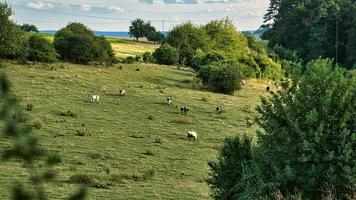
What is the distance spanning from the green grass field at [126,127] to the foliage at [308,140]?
7012mm

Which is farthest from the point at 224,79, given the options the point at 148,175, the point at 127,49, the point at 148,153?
the point at 127,49

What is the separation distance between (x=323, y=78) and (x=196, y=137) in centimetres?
Result: 1947

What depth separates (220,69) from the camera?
59.2 metres

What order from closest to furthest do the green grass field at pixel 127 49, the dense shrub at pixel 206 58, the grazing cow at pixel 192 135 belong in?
the grazing cow at pixel 192 135 < the dense shrub at pixel 206 58 < the green grass field at pixel 127 49

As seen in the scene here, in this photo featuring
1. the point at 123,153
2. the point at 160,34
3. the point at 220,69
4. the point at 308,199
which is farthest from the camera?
the point at 160,34

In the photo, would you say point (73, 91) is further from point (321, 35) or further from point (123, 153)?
point (321, 35)

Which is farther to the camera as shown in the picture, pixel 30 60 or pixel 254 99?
pixel 30 60

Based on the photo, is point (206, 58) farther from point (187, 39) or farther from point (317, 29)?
point (317, 29)

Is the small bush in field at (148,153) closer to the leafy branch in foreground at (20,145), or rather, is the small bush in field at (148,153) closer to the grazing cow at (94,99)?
the grazing cow at (94,99)

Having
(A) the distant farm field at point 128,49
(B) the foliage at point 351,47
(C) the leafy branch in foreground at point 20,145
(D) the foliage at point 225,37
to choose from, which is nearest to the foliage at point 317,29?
(B) the foliage at point 351,47

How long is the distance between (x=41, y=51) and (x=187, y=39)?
1277 inches

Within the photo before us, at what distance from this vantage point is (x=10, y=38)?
5528cm

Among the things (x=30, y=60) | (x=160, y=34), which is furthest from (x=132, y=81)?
(x=160, y=34)

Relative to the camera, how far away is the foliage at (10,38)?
2142 inches
